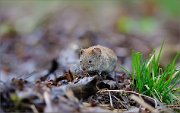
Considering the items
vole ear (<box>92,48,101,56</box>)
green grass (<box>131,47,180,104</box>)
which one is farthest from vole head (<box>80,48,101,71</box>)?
green grass (<box>131,47,180,104</box>)

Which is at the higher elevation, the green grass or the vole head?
the vole head

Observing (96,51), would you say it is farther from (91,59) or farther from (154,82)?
(154,82)

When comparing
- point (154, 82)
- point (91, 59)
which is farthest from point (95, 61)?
point (154, 82)

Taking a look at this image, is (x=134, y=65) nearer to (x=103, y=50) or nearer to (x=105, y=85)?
(x=105, y=85)

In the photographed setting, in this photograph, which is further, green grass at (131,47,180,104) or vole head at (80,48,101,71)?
vole head at (80,48,101,71)

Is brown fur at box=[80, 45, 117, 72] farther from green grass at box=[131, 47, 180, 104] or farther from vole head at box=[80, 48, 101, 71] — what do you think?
green grass at box=[131, 47, 180, 104]

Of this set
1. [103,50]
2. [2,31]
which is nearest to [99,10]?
[2,31]

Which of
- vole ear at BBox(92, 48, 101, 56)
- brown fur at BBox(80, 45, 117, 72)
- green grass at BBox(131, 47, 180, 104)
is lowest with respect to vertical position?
green grass at BBox(131, 47, 180, 104)

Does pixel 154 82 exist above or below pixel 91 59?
below

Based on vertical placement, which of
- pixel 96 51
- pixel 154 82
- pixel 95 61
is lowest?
pixel 154 82
